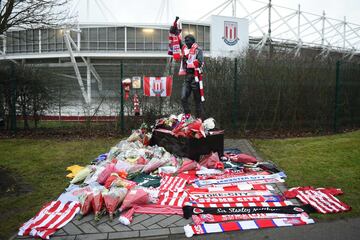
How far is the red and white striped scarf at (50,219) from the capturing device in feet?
12.3

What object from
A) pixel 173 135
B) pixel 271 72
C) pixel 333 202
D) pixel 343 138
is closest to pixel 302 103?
pixel 271 72

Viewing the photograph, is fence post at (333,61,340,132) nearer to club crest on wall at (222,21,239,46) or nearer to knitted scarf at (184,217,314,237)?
knitted scarf at (184,217,314,237)

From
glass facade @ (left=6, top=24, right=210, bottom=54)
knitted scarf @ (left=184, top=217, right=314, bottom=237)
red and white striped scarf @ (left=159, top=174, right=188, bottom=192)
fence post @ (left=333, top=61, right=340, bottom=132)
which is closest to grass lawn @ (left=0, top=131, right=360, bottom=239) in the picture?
knitted scarf @ (left=184, top=217, right=314, bottom=237)

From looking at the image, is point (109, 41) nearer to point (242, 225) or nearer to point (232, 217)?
point (232, 217)

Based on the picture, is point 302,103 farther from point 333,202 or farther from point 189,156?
point 333,202

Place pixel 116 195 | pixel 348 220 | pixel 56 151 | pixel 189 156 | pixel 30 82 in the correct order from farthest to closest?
pixel 30 82
pixel 56 151
pixel 189 156
pixel 116 195
pixel 348 220

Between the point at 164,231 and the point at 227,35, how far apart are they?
27.7 metres

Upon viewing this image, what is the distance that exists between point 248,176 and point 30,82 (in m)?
8.66

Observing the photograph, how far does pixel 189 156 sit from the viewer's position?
6539mm

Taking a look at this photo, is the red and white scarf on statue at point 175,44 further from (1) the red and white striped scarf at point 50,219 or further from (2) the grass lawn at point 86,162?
(1) the red and white striped scarf at point 50,219

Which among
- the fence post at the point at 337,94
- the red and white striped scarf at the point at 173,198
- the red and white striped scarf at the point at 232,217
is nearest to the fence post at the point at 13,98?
the red and white striped scarf at the point at 173,198

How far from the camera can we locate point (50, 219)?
407 cm

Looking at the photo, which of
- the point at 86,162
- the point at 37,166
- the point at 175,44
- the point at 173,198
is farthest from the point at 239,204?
the point at 37,166

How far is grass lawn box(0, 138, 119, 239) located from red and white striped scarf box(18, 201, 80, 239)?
0.18m
